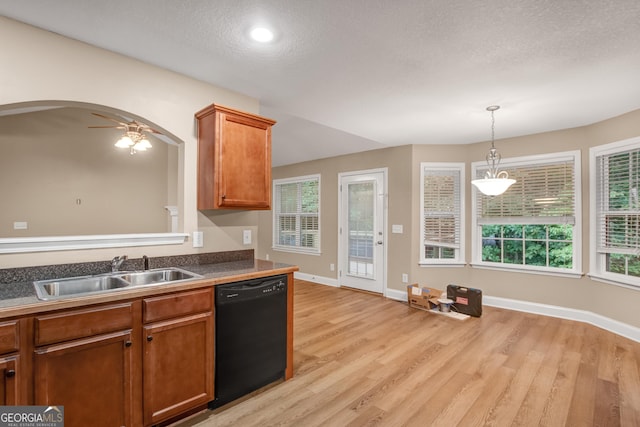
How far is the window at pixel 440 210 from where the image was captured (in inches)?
191

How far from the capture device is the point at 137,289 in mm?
1787

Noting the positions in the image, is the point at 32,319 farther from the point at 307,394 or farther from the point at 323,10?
the point at 323,10

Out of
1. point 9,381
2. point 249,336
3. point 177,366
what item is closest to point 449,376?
point 249,336

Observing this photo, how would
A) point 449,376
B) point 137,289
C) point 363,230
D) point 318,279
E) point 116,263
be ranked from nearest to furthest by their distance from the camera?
point 137,289 → point 116,263 → point 449,376 → point 363,230 → point 318,279

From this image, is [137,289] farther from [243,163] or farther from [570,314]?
[570,314]

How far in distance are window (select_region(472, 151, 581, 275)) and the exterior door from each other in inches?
55.6

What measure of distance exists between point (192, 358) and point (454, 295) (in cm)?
354

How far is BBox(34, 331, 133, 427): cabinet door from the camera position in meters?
1.52

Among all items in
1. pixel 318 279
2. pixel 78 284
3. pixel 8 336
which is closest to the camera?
pixel 8 336

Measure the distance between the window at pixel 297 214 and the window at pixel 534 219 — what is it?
281cm

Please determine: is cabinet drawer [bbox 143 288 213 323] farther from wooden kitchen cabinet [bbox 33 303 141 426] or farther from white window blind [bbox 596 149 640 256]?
white window blind [bbox 596 149 640 256]

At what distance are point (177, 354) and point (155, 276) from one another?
0.65 metres

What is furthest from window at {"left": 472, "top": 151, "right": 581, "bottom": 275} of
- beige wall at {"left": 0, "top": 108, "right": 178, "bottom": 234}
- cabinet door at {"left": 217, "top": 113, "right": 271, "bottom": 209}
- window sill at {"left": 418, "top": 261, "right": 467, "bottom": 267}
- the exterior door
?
beige wall at {"left": 0, "top": 108, "right": 178, "bottom": 234}

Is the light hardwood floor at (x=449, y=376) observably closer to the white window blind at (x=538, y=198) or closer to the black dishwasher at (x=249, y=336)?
the black dishwasher at (x=249, y=336)
